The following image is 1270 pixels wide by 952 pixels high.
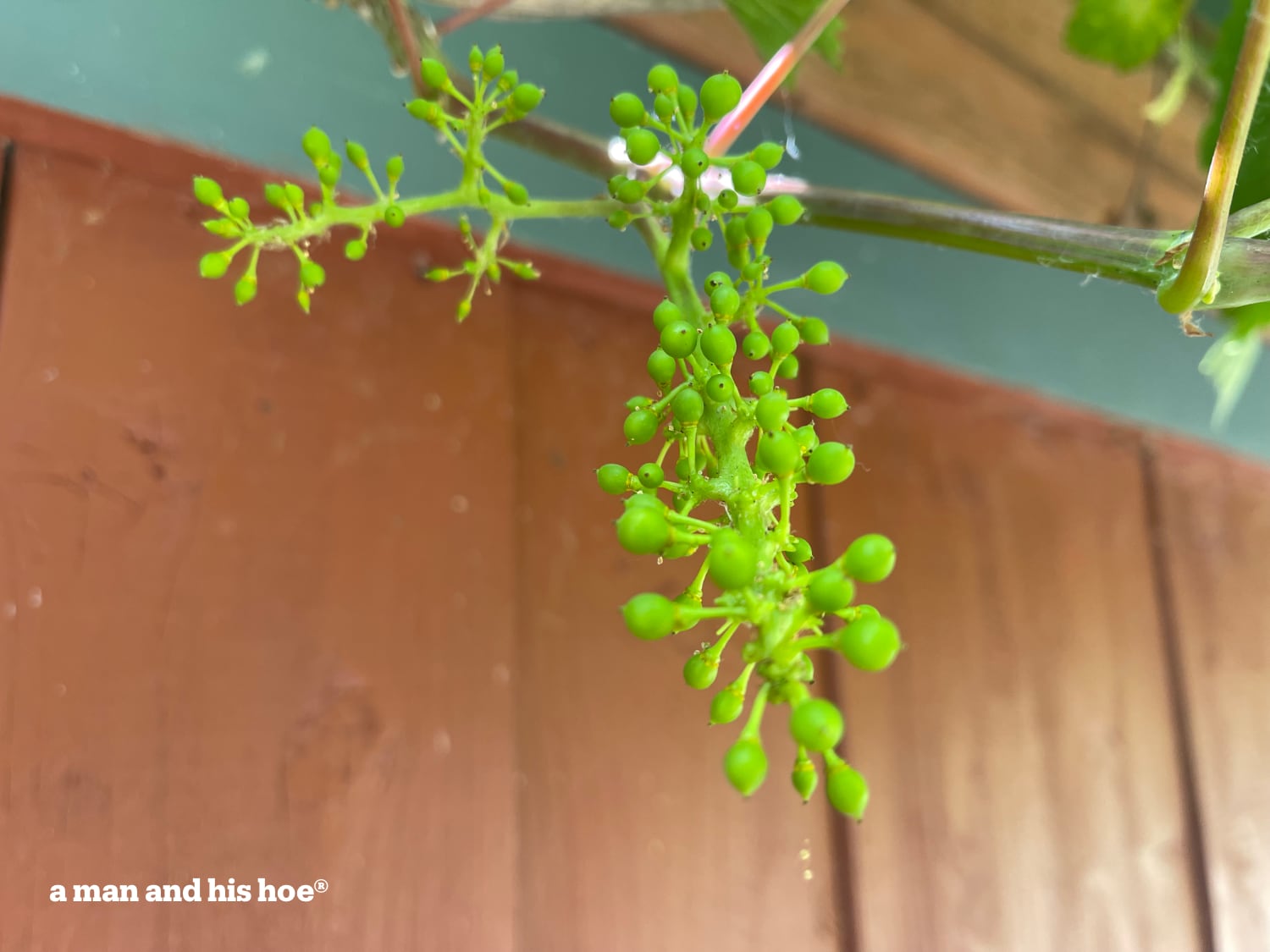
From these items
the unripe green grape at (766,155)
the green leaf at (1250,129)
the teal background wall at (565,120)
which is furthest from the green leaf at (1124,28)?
the unripe green grape at (766,155)

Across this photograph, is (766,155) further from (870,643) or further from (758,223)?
(870,643)

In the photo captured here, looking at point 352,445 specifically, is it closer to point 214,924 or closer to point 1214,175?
point 214,924

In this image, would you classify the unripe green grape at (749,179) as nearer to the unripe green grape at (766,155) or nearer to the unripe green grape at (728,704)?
the unripe green grape at (766,155)

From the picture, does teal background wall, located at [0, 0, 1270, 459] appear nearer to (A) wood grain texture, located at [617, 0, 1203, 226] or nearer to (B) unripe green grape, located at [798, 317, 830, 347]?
(A) wood grain texture, located at [617, 0, 1203, 226]

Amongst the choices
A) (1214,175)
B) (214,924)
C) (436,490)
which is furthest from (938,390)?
(214,924)

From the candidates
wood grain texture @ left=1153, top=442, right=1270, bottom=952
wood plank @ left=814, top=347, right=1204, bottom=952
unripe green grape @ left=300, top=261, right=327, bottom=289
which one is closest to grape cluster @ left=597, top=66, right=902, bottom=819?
unripe green grape @ left=300, top=261, right=327, bottom=289

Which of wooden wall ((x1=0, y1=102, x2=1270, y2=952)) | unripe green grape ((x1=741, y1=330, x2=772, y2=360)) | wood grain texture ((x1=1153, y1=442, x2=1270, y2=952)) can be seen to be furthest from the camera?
wood grain texture ((x1=1153, y1=442, x2=1270, y2=952))
